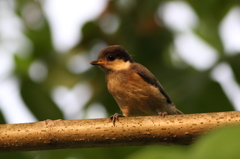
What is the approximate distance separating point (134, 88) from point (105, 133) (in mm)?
1720

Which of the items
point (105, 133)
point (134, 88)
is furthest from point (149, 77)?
point (105, 133)

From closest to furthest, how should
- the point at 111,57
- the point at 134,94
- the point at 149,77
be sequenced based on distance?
the point at 134,94 < the point at 149,77 < the point at 111,57

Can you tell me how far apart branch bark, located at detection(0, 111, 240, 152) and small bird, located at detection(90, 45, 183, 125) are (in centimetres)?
145

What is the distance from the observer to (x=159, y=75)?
4.05 metres

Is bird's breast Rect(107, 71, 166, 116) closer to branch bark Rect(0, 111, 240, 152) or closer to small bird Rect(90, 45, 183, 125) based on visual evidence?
small bird Rect(90, 45, 183, 125)

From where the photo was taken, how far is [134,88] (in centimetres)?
424

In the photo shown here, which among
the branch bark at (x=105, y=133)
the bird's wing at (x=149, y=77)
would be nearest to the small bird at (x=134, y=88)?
the bird's wing at (x=149, y=77)

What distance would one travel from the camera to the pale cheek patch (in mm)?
4656

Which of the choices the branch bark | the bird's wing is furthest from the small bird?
the branch bark

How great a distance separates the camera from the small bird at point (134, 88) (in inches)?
164

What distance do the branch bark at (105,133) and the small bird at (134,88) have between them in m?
1.45

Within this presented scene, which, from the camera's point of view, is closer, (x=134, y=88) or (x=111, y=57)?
(x=134, y=88)

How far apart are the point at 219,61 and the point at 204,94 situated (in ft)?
2.22

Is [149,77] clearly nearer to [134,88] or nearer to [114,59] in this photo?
[134,88]
